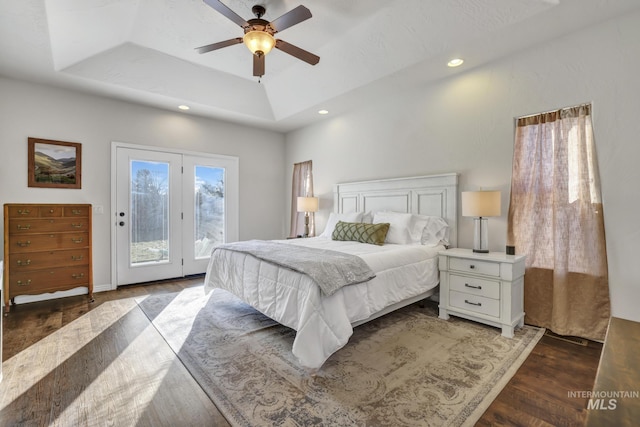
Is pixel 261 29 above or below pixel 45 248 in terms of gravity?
above

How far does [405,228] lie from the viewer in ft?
11.8

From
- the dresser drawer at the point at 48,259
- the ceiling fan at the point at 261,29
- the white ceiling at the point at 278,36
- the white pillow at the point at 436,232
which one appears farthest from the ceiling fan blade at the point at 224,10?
the dresser drawer at the point at 48,259

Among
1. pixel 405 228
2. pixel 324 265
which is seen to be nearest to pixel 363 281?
pixel 324 265

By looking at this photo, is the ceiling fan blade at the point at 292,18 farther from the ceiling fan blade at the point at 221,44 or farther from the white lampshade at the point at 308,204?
the white lampshade at the point at 308,204

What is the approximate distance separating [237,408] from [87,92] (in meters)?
4.48

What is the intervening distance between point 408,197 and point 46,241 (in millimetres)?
4417

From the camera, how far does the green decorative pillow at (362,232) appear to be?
355cm

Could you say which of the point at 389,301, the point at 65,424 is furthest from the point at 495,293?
the point at 65,424

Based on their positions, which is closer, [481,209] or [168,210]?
[481,209]

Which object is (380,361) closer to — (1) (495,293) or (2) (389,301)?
(2) (389,301)

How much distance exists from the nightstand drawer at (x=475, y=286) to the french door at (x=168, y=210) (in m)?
3.82

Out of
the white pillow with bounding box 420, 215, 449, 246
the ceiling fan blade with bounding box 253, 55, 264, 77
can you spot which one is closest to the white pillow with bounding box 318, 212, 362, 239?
the white pillow with bounding box 420, 215, 449, 246

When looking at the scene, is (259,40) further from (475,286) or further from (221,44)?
(475,286)

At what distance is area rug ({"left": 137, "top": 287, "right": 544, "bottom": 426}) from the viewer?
1702mm
